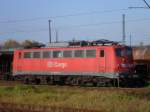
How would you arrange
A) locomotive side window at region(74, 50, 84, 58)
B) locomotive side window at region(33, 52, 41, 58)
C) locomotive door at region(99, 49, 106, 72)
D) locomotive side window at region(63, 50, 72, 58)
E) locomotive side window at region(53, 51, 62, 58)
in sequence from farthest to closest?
locomotive side window at region(33, 52, 41, 58) → locomotive side window at region(53, 51, 62, 58) → locomotive side window at region(63, 50, 72, 58) → locomotive side window at region(74, 50, 84, 58) → locomotive door at region(99, 49, 106, 72)

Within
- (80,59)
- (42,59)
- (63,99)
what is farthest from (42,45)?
(63,99)

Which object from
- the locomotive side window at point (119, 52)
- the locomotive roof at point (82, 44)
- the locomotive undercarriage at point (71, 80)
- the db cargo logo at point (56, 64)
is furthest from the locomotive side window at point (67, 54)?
the locomotive side window at point (119, 52)

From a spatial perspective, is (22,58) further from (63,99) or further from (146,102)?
(146,102)

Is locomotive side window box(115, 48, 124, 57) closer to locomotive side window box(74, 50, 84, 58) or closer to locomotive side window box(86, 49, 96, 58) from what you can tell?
locomotive side window box(86, 49, 96, 58)

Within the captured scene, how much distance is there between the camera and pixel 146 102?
18.7 m

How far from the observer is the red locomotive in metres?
30.5

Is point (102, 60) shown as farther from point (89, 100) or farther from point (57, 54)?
point (89, 100)

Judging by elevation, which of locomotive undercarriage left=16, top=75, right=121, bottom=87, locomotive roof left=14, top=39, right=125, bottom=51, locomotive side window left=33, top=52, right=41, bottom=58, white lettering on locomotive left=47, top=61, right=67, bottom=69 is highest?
locomotive roof left=14, top=39, right=125, bottom=51

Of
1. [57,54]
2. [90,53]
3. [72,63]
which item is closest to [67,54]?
[72,63]

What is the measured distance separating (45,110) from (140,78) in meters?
15.5

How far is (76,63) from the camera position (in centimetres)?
3250

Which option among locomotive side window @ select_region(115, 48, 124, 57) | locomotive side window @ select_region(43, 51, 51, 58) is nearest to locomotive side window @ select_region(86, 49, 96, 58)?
locomotive side window @ select_region(115, 48, 124, 57)

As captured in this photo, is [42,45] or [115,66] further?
[42,45]

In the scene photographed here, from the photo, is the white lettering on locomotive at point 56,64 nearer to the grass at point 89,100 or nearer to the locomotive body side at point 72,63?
the locomotive body side at point 72,63
